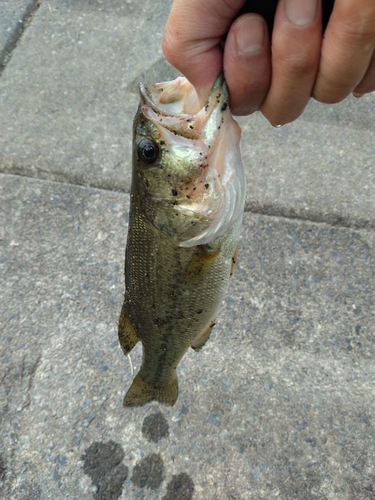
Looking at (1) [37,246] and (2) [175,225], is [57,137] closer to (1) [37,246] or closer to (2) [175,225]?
(1) [37,246]

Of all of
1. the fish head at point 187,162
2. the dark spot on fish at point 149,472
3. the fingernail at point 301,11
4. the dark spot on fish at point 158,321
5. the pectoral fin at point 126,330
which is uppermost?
the fingernail at point 301,11

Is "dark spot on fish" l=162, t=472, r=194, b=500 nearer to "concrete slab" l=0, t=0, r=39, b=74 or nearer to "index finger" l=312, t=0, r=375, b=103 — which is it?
"index finger" l=312, t=0, r=375, b=103

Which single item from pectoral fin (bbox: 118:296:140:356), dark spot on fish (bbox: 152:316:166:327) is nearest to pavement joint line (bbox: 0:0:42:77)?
pectoral fin (bbox: 118:296:140:356)

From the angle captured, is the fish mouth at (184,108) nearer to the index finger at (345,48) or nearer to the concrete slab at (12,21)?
the index finger at (345,48)

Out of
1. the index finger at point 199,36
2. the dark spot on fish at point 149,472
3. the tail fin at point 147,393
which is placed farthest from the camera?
the dark spot on fish at point 149,472

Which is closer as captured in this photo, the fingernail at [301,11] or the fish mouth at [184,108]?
the fingernail at [301,11]

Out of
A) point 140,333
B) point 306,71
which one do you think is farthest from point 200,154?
point 140,333

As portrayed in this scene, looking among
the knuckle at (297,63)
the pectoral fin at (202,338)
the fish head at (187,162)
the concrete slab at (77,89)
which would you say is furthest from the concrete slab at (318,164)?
the knuckle at (297,63)
